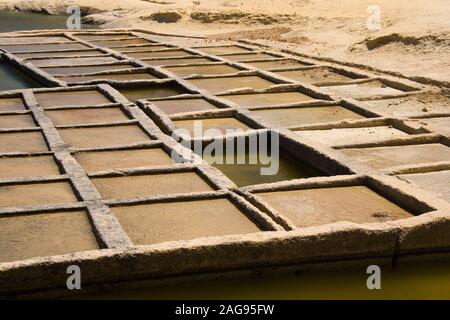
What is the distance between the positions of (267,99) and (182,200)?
313 cm

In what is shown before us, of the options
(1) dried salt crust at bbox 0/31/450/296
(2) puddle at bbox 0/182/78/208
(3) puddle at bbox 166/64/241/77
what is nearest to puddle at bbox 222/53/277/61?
(3) puddle at bbox 166/64/241/77

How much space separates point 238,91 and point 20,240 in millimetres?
4114

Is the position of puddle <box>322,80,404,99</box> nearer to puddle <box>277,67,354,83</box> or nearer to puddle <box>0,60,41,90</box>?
puddle <box>277,67,354,83</box>

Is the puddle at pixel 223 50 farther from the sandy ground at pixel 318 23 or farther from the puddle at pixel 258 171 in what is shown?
the puddle at pixel 258 171

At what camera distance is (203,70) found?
9.34 metres

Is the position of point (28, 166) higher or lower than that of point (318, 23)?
lower

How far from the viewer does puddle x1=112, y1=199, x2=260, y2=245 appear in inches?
169

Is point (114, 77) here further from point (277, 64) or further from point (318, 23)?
point (318, 23)

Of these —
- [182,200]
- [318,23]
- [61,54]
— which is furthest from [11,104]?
[318,23]

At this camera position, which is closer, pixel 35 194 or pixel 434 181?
pixel 35 194

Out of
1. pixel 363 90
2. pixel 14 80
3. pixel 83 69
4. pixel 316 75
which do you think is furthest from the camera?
pixel 83 69

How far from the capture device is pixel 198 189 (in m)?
5.02

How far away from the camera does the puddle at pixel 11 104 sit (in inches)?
279

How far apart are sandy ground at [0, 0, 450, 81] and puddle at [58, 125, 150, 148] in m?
3.68
